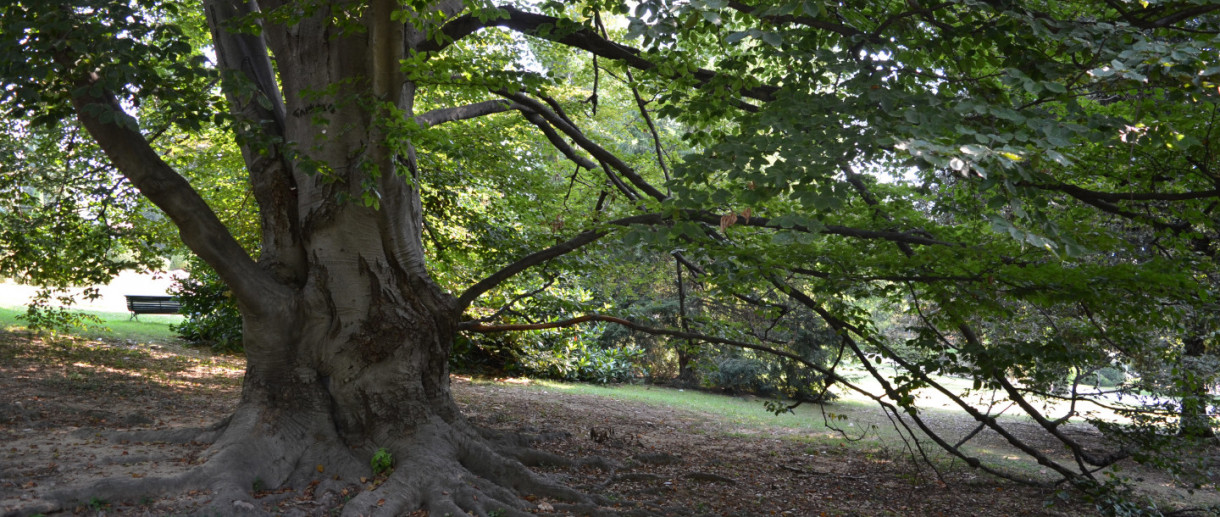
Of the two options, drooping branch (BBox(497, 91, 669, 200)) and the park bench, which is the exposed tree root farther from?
the park bench

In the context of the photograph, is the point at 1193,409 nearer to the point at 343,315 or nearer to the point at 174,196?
the point at 343,315

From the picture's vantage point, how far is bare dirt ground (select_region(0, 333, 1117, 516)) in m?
4.89

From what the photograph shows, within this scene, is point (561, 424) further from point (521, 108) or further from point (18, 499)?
point (18, 499)

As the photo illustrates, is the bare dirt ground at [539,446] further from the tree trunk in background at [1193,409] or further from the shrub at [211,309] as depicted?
the shrub at [211,309]

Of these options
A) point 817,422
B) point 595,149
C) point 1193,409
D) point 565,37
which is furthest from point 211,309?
point 1193,409

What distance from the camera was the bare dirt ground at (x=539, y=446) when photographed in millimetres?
4891

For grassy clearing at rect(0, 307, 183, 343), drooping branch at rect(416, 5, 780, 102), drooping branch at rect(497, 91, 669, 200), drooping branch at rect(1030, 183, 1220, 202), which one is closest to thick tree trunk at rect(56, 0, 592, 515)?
drooping branch at rect(416, 5, 780, 102)

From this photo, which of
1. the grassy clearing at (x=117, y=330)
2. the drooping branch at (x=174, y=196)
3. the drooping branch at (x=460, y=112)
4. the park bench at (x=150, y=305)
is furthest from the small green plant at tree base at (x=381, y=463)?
the park bench at (x=150, y=305)

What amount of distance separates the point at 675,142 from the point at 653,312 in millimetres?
9865

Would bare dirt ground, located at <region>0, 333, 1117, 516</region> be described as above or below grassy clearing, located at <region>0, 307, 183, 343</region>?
below

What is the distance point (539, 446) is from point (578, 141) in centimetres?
341

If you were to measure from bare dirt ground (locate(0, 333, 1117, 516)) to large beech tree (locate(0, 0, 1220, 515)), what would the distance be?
0.43 meters

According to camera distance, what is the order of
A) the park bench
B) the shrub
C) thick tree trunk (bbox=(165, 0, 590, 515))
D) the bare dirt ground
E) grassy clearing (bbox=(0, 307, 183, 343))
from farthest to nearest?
the park bench < grassy clearing (bbox=(0, 307, 183, 343)) < the shrub < thick tree trunk (bbox=(165, 0, 590, 515)) < the bare dirt ground

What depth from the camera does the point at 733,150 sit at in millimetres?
3988
